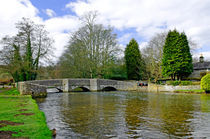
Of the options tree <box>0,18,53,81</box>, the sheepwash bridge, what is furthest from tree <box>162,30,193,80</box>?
tree <box>0,18,53,81</box>

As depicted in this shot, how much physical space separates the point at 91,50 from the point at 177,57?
668 inches

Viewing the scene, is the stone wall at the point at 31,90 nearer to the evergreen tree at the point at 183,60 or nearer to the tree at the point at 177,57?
the tree at the point at 177,57

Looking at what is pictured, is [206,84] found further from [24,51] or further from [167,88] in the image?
[24,51]

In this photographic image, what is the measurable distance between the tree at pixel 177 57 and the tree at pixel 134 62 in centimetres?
840

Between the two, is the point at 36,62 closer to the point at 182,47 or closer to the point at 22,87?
the point at 22,87

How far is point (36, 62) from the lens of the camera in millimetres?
32500

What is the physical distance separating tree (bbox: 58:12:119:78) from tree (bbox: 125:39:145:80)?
760cm

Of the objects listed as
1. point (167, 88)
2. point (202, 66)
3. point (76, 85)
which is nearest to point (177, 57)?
point (167, 88)

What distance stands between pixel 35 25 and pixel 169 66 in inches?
1002

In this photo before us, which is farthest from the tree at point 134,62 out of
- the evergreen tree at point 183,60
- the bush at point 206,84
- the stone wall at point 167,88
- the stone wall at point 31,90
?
the stone wall at point 31,90

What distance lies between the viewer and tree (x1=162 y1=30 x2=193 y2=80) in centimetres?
3434

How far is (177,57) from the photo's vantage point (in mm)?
34906

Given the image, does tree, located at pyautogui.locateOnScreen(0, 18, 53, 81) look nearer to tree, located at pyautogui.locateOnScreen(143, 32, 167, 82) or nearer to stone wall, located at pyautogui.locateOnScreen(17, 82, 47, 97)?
stone wall, located at pyautogui.locateOnScreen(17, 82, 47, 97)

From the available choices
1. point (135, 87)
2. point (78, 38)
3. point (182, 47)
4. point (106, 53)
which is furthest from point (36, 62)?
point (182, 47)
